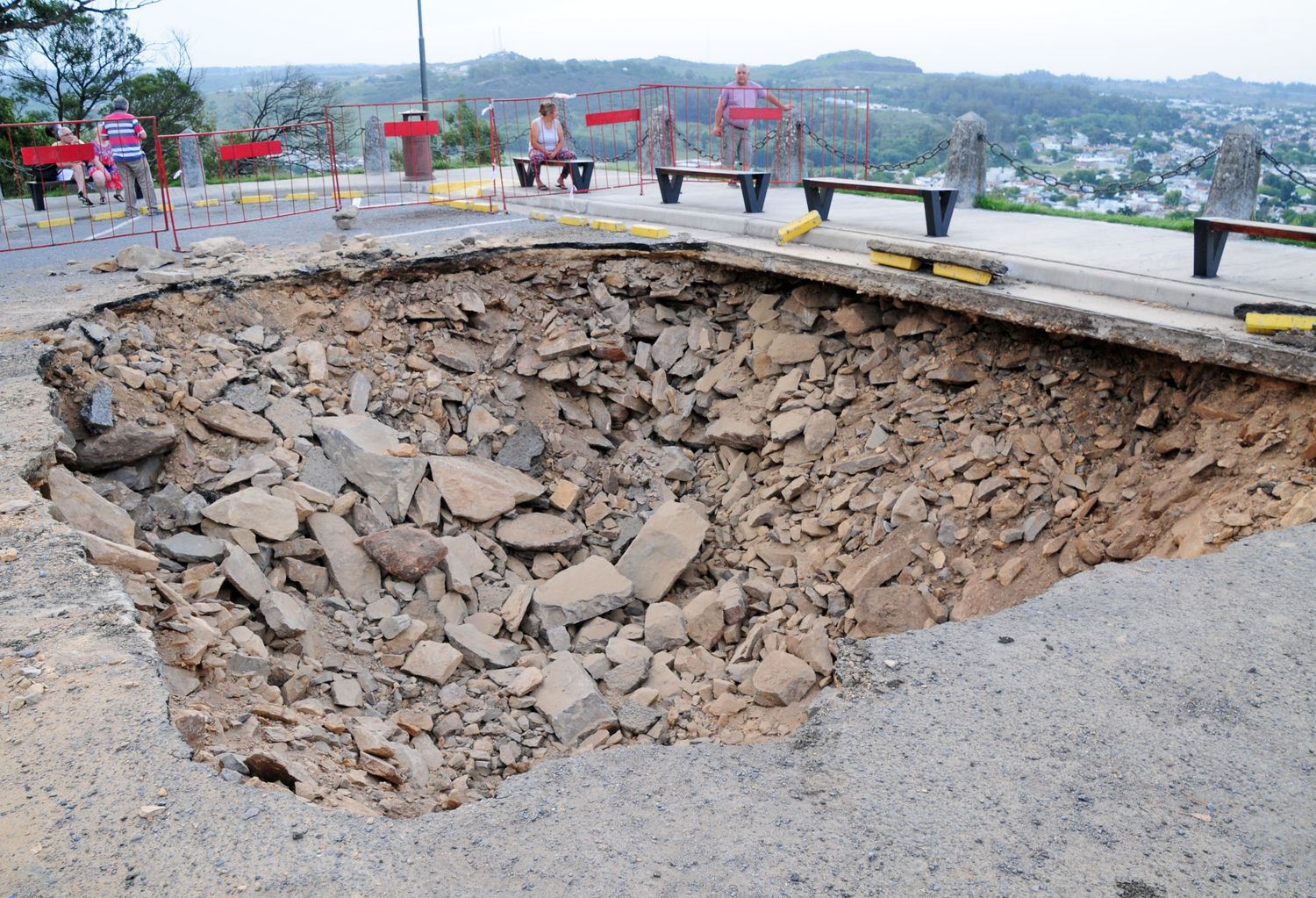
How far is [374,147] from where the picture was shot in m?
16.3

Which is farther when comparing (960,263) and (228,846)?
(960,263)

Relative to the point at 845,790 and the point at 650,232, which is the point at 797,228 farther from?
the point at 845,790

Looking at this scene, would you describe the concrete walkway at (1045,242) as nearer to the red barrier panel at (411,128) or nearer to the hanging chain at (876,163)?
the hanging chain at (876,163)

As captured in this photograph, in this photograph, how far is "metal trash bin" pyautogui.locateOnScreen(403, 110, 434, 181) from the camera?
15.3 meters

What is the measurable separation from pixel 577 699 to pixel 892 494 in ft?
9.07

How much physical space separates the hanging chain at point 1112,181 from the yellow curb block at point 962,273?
3.58 m

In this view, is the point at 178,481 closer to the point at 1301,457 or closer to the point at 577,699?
the point at 577,699

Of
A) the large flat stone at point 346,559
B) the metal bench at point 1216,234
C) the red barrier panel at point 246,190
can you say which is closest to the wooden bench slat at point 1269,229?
the metal bench at point 1216,234

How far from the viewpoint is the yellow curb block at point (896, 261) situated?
25.2ft

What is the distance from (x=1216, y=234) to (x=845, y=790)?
551cm

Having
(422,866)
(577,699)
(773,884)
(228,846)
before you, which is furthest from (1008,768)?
(577,699)

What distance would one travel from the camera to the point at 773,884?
3037 mm

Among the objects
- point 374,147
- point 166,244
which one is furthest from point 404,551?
point 374,147

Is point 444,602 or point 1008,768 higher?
point 1008,768
